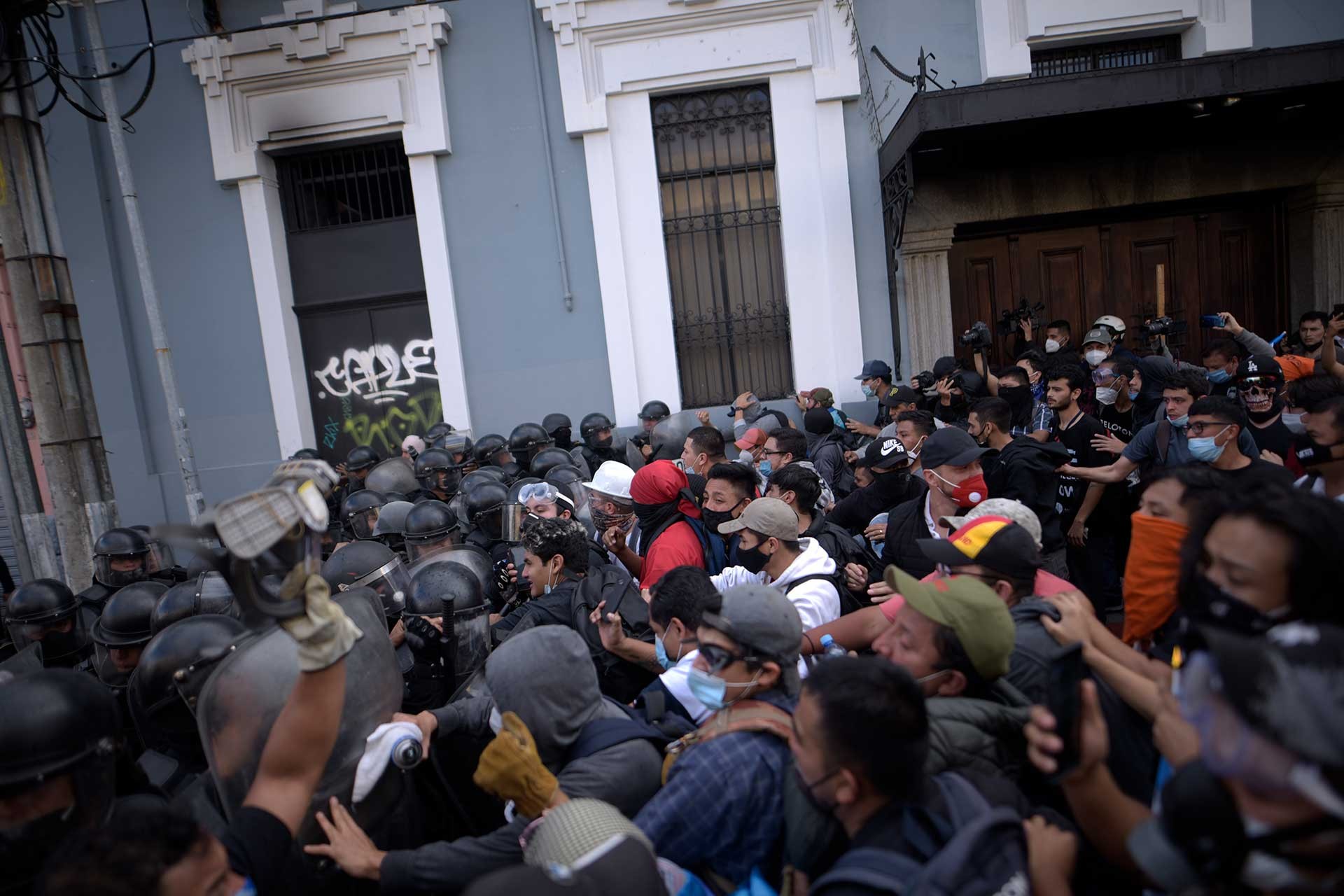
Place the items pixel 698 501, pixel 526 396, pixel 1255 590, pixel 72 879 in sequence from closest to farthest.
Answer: pixel 72 879 → pixel 1255 590 → pixel 698 501 → pixel 526 396

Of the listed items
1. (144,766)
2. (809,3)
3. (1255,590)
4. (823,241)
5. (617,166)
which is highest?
(809,3)

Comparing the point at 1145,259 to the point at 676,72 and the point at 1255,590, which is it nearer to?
the point at 676,72

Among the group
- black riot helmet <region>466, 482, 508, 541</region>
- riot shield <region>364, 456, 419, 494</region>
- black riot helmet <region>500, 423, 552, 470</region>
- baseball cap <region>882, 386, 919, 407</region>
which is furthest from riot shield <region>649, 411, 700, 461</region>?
riot shield <region>364, 456, 419, 494</region>

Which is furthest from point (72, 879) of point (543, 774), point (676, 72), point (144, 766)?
point (676, 72)

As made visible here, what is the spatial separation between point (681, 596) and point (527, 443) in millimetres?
5085

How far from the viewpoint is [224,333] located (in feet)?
31.5

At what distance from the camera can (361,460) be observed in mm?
8078

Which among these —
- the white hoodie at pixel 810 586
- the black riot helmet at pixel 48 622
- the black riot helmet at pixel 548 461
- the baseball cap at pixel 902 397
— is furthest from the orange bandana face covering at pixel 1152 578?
the black riot helmet at pixel 48 622

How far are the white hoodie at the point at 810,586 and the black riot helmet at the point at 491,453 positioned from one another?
14.3 ft

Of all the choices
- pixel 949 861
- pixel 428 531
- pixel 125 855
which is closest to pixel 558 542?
pixel 428 531

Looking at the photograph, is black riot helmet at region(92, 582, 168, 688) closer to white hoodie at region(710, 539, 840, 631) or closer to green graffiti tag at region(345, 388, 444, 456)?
white hoodie at region(710, 539, 840, 631)

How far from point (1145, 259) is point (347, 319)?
31.6ft

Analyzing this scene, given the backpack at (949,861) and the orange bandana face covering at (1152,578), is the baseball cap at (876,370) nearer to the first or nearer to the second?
the orange bandana face covering at (1152,578)

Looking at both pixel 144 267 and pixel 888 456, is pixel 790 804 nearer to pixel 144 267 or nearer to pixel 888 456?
pixel 888 456
